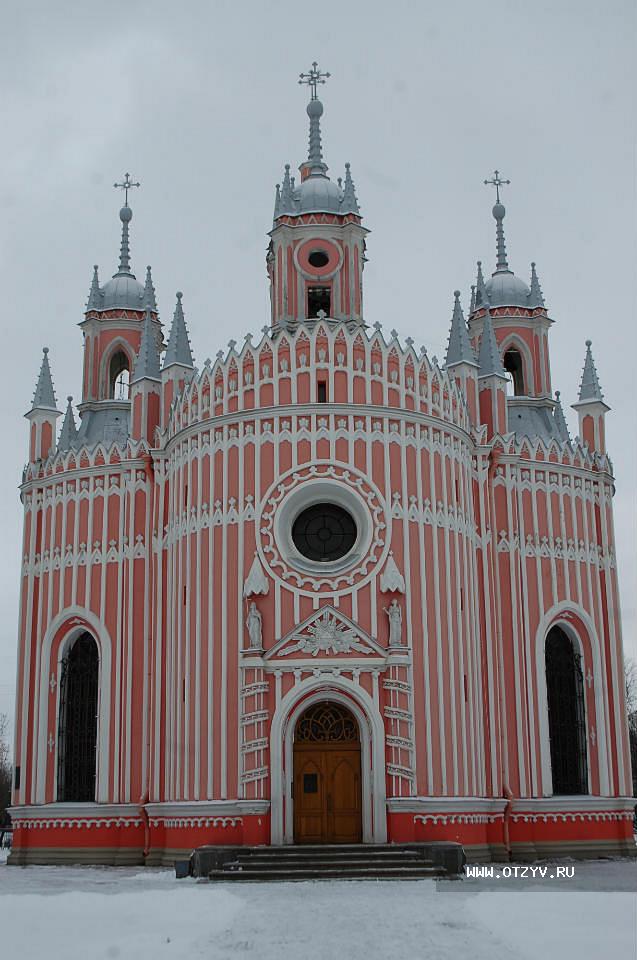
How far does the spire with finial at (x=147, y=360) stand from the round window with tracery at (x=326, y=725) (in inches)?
470

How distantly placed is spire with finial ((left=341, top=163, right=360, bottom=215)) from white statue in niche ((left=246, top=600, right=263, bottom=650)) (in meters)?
14.5

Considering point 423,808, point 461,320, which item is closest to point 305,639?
point 423,808

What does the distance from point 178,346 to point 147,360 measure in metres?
1.27

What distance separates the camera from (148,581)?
117 ft

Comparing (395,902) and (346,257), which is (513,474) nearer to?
(346,257)

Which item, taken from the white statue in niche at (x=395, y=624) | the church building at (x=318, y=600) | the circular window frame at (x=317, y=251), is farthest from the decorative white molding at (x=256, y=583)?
the circular window frame at (x=317, y=251)

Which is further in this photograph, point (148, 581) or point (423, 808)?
point (148, 581)

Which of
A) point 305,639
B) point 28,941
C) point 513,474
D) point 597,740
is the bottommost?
point 28,941

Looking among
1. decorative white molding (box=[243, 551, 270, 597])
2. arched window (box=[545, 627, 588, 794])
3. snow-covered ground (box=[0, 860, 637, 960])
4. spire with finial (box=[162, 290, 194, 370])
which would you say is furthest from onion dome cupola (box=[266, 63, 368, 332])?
snow-covered ground (box=[0, 860, 637, 960])

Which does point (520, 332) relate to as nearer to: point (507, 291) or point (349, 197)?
point (507, 291)

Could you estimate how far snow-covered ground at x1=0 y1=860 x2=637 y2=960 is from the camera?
15.5 metres

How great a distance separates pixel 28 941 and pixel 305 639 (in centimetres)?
1529

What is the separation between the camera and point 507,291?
42.8 m

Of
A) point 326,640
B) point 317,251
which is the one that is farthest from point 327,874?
point 317,251
